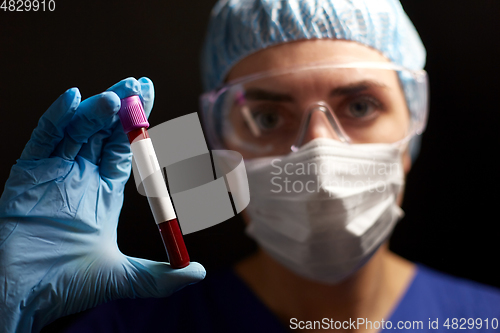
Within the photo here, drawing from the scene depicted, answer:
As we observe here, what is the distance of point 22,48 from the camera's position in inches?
38.3

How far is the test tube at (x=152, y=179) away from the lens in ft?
2.12

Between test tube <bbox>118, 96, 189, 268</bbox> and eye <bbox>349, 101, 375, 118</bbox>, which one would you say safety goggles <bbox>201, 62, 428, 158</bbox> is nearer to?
eye <bbox>349, 101, 375, 118</bbox>

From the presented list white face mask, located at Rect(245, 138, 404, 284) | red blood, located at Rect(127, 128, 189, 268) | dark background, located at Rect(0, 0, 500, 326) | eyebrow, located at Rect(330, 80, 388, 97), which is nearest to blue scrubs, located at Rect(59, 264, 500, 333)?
dark background, located at Rect(0, 0, 500, 326)

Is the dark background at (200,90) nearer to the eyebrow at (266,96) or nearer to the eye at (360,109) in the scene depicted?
the eyebrow at (266,96)

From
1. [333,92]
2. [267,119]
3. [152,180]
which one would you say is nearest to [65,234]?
[152,180]

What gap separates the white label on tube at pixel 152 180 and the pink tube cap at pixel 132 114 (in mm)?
28

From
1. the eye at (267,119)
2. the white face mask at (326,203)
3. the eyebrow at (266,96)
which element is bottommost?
the white face mask at (326,203)

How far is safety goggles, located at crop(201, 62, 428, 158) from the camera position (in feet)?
3.09

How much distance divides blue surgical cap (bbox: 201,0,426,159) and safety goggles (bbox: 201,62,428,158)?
2.5 inches

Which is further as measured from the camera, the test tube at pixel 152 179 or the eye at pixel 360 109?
the eye at pixel 360 109

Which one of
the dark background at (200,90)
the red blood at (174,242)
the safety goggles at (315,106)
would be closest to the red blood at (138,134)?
the red blood at (174,242)

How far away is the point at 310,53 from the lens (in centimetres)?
96

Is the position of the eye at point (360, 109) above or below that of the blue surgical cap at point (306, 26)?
below

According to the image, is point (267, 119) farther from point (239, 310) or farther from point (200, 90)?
point (239, 310)
